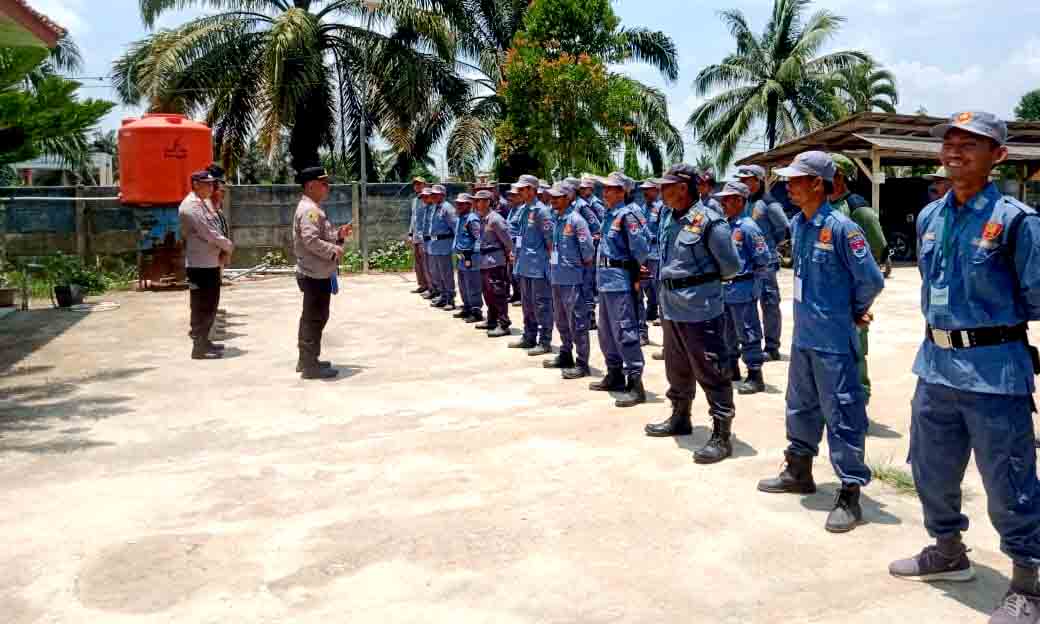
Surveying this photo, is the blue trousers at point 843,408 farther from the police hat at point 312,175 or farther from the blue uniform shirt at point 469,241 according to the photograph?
the blue uniform shirt at point 469,241

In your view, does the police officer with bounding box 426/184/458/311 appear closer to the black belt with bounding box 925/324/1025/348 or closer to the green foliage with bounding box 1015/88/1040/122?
the black belt with bounding box 925/324/1025/348

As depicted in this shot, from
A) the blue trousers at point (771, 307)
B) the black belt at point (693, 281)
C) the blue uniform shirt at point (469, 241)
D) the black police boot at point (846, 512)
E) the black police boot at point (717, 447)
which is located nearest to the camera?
the black police boot at point (846, 512)

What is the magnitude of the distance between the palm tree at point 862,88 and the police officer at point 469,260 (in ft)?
70.6

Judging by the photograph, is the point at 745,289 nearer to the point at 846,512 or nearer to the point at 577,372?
the point at 577,372

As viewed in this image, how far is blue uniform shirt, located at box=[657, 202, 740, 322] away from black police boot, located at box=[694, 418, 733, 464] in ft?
2.08

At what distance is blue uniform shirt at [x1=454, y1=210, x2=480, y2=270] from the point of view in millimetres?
10984

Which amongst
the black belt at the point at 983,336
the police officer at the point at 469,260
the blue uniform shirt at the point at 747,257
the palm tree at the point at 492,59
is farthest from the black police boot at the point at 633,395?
the palm tree at the point at 492,59

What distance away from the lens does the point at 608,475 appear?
512 cm

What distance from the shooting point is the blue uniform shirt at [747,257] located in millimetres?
7328

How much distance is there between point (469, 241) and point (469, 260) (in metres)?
0.23

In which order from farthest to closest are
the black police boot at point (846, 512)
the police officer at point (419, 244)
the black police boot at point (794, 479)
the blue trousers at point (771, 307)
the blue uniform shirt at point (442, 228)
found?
the police officer at point (419, 244)
the blue uniform shirt at point (442, 228)
the blue trousers at point (771, 307)
the black police boot at point (794, 479)
the black police boot at point (846, 512)

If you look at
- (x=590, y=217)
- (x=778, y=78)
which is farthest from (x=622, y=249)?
(x=778, y=78)

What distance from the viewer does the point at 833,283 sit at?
438 centimetres

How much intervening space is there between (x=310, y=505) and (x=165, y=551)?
797 millimetres
